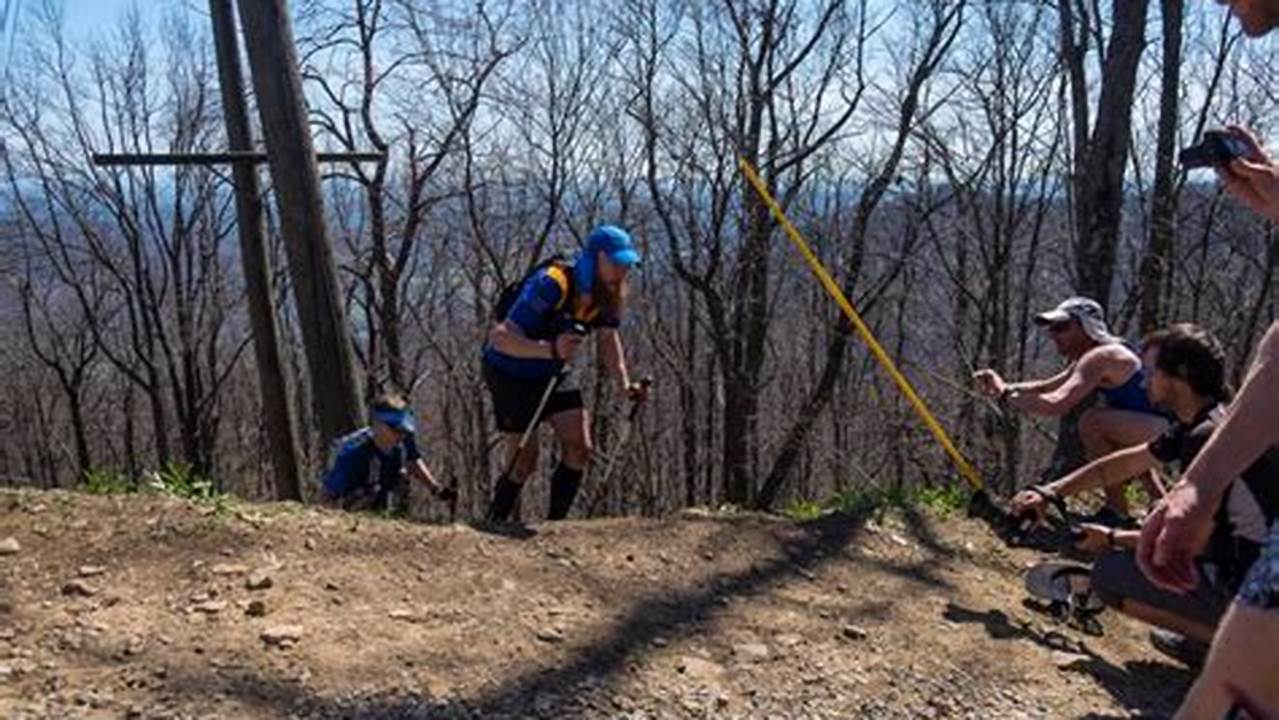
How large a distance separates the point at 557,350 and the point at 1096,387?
259 cm

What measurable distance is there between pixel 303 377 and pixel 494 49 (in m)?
10.4

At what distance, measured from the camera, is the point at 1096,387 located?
5391 millimetres

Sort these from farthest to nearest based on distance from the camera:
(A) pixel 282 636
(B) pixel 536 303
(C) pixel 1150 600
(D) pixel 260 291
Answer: (D) pixel 260 291 < (B) pixel 536 303 < (C) pixel 1150 600 < (A) pixel 282 636

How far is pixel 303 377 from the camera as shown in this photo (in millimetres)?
27797

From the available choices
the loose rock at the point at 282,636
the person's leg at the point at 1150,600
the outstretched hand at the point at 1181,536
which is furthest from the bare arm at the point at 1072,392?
the loose rock at the point at 282,636

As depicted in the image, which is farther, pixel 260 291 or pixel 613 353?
pixel 260 291

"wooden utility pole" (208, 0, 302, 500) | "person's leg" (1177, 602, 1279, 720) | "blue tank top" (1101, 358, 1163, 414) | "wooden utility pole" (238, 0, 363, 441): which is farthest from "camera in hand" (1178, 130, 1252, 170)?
"wooden utility pole" (208, 0, 302, 500)

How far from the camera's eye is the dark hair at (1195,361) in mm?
3797

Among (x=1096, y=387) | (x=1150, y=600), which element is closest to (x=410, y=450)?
(x=1096, y=387)

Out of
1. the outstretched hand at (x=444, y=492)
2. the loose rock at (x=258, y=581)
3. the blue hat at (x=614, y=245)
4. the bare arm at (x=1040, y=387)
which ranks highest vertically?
the blue hat at (x=614, y=245)

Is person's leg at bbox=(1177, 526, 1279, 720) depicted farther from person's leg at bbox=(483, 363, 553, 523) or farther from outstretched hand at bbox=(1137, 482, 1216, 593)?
person's leg at bbox=(483, 363, 553, 523)

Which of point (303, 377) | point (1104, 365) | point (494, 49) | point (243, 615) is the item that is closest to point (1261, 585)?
point (243, 615)

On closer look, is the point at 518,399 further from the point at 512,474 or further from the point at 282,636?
the point at 282,636

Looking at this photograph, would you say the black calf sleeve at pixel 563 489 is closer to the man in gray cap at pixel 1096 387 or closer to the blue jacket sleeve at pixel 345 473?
the blue jacket sleeve at pixel 345 473
